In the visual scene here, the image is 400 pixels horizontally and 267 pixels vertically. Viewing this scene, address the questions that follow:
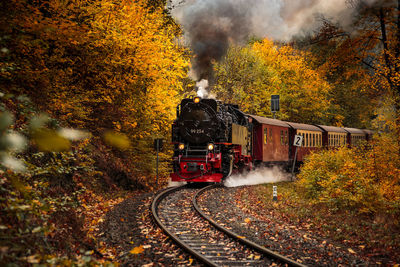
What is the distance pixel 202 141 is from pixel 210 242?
7.79 m

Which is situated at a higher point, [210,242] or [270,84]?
[270,84]

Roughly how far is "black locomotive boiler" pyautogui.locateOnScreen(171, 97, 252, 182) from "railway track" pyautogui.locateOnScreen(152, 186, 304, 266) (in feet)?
13.6

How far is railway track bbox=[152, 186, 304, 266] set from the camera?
5.57 meters

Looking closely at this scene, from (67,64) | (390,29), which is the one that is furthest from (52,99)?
(390,29)

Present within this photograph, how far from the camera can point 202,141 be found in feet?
46.6

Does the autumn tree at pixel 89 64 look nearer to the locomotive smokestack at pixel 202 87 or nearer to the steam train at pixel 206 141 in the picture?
the steam train at pixel 206 141

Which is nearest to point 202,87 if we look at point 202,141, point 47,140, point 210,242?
point 202,141

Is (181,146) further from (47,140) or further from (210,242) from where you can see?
(47,140)

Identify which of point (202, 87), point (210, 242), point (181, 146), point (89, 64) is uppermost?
point (202, 87)

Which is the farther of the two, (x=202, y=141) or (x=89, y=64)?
(x=202, y=141)

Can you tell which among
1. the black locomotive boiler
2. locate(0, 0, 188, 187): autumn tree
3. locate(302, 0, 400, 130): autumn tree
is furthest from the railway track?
locate(302, 0, 400, 130): autumn tree

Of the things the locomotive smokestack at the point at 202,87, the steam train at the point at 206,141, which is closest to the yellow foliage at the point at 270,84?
the locomotive smokestack at the point at 202,87

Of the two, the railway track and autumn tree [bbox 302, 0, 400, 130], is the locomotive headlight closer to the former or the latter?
the railway track

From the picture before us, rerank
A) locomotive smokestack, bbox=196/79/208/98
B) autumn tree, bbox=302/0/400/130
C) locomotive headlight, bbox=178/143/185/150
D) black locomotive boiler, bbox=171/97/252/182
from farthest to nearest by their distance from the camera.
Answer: locomotive smokestack, bbox=196/79/208/98, locomotive headlight, bbox=178/143/185/150, black locomotive boiler, bbox=171/97/252/182, autumn tree, bbox=302/0/400/130
